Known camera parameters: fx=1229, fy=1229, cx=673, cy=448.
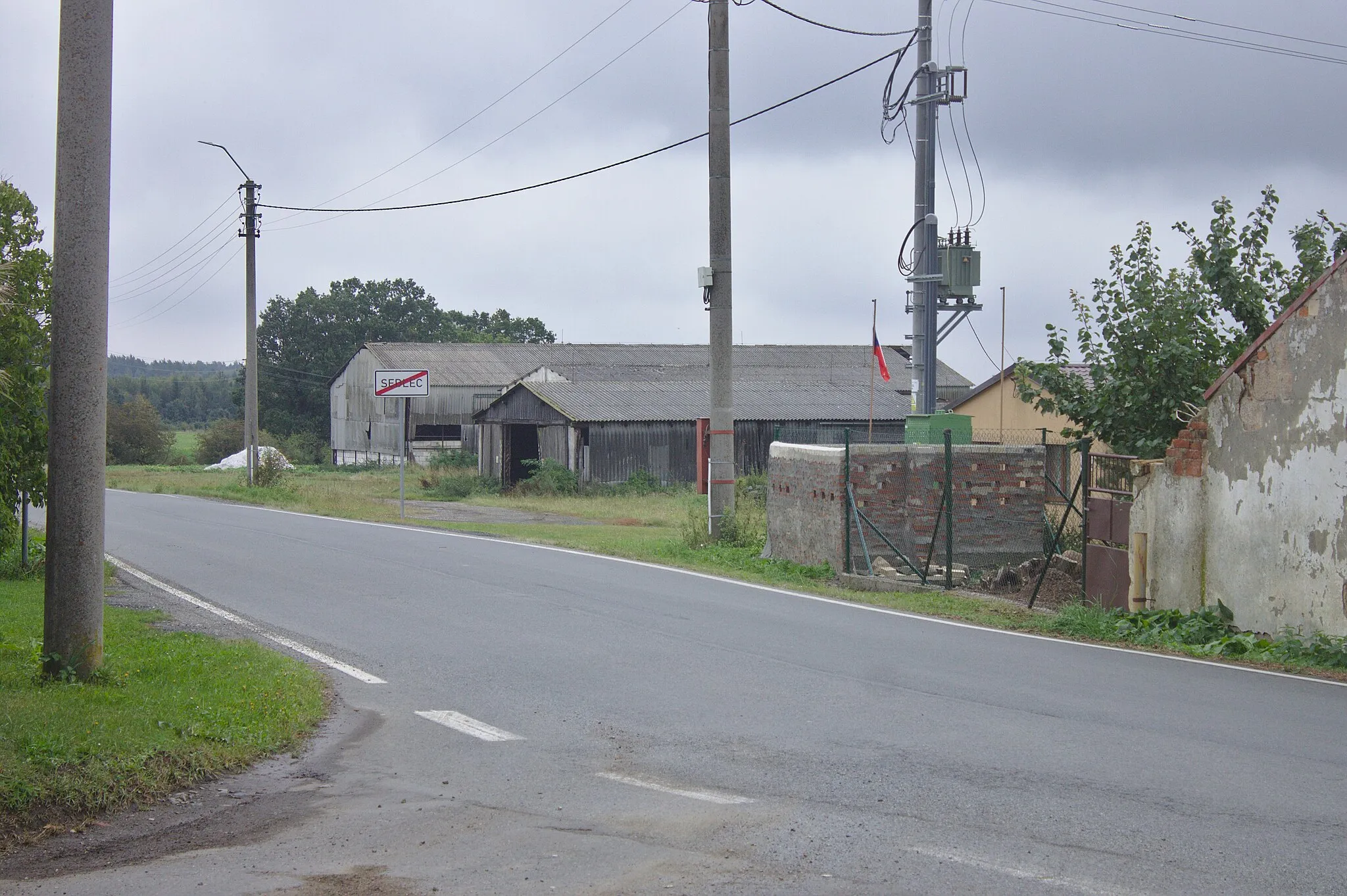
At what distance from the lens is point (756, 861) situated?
5410 mm

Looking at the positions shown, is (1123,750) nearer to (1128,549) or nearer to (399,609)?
(1128,549)

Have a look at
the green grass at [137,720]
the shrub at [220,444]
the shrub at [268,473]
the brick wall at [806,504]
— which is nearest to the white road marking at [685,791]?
the green grass at [137,720]

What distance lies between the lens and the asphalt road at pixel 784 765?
17.6ft

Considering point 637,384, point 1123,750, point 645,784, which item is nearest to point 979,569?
point 1123,750

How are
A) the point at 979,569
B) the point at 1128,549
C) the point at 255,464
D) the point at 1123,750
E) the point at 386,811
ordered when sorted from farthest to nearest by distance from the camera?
the point at 255,464
the point at 979,569
the point at 1128,549
the point at 1123,750
the point at 386,811

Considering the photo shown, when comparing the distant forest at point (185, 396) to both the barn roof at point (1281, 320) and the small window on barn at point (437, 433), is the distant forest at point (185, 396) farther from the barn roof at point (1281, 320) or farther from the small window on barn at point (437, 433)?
the barn roof at point (1281, 320)

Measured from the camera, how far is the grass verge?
12547 mm

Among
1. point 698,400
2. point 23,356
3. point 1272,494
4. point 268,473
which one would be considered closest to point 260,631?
point 23,356

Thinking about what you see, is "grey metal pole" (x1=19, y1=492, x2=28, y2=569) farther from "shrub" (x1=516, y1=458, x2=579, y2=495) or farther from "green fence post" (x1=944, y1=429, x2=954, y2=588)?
"shrub" (x1=516, y1=458, x2=579, y2=495)

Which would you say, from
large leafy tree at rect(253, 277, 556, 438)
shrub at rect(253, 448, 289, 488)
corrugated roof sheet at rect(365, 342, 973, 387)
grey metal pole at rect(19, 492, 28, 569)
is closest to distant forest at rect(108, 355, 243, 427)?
large leafy tree at rect(253, 277, 556, 438)

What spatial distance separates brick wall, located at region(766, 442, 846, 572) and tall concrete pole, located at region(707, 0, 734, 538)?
0.95 metres

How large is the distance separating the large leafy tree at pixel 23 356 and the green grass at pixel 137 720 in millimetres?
2538

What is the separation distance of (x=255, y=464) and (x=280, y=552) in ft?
63.3

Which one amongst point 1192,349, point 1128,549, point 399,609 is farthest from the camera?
point 1192,349
